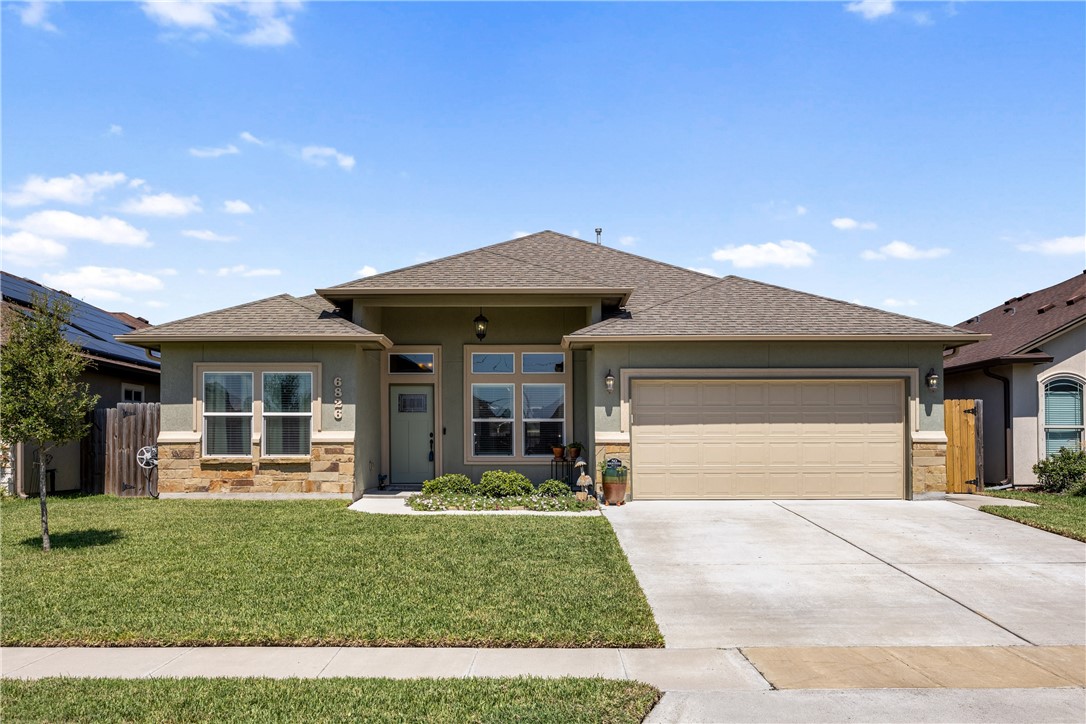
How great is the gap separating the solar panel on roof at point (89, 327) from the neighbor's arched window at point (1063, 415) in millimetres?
19680

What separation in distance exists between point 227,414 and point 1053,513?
1378cm

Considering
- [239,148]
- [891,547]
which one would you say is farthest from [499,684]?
[239,148]

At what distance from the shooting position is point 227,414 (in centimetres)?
1215

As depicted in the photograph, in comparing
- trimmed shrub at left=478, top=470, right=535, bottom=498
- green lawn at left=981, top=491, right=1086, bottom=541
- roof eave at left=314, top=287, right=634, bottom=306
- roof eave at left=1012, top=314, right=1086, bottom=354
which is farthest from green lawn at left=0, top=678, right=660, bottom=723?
roof eave at left=1012, top=314, right=1086, bottom=354

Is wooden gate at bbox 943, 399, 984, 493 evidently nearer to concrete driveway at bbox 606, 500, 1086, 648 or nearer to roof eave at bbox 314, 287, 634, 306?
concrete driveway at bbox 606, 500, 1086, 648

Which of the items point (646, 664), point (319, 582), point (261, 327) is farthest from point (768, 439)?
point (261, 327)

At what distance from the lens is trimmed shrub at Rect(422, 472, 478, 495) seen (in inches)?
463

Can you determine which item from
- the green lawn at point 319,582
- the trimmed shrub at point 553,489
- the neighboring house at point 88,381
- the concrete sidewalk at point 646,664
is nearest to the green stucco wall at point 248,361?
the neighboring house at point 88,381

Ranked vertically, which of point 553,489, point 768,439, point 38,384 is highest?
point 38,384

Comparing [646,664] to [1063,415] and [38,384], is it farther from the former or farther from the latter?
[1063,415]

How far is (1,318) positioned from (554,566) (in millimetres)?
11904

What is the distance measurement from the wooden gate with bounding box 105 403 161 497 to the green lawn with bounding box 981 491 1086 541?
576 inches

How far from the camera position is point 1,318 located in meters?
12.5

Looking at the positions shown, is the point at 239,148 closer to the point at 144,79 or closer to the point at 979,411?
the point at 144,79
